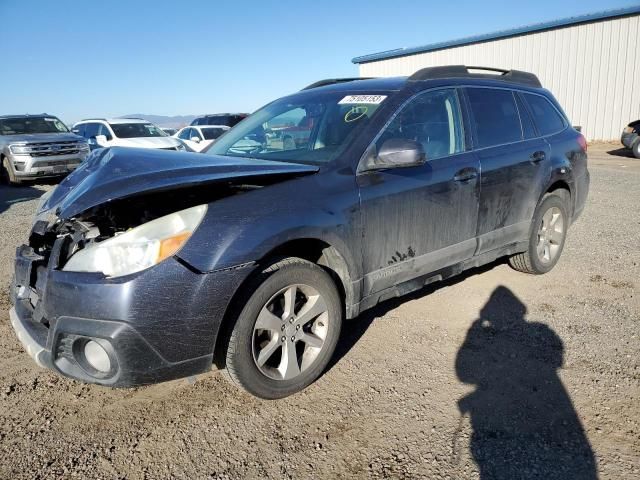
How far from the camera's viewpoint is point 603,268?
15.8 feet

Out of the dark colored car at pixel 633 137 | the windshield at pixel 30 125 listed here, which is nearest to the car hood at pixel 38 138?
the windshield at pixel 30 125

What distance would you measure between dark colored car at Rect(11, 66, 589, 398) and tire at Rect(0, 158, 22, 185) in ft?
34.1

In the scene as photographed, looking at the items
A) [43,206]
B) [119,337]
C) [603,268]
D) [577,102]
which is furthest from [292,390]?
[577,102]

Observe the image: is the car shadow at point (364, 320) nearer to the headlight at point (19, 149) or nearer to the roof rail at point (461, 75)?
the roof rail at point (461, 75)

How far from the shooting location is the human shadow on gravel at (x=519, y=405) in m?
2.20

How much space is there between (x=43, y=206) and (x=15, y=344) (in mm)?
1071

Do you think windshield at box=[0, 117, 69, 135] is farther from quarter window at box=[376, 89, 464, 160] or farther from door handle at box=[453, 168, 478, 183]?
door handle at box=[453, 168, 478, 183]

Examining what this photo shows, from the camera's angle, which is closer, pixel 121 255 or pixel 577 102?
pixel 121 255

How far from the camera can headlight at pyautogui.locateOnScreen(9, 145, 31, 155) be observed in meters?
11.7

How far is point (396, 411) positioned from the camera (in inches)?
104

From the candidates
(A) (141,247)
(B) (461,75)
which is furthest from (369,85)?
(A) (141,247)

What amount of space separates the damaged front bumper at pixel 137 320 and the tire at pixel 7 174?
1143cm

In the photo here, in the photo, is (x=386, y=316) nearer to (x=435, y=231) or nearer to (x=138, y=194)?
(x=435, y=231)

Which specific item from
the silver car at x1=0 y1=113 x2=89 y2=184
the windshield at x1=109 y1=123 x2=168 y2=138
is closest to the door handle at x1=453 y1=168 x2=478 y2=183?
the silver car at x1=0 y1=113 x2=89 y2=184
